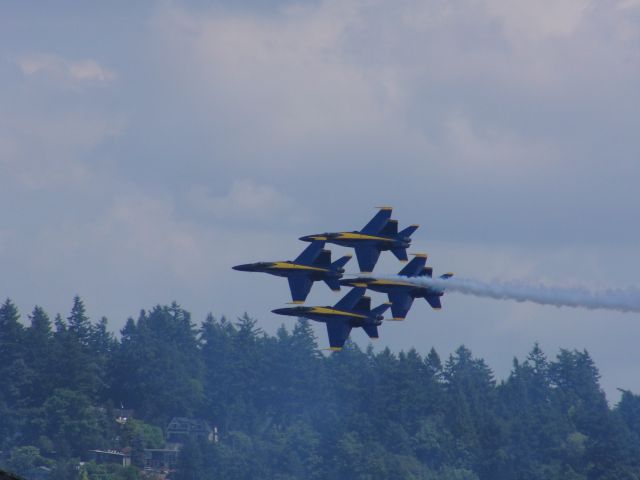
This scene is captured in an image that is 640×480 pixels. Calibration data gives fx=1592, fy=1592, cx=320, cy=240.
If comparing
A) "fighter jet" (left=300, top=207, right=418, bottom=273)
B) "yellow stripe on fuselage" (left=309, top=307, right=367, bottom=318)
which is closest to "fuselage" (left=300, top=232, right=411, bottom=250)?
"fighter jet" (left=300, top=207, right=418, bottom=273)

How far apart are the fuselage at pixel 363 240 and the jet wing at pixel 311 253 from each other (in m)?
1.30

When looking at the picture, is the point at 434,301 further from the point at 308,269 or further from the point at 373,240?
the point at 308,269

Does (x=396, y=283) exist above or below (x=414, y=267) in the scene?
below

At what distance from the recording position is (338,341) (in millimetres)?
140750

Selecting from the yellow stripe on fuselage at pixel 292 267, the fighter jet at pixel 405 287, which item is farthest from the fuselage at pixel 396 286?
the yellow stripe on fuselage at pixel 292 267

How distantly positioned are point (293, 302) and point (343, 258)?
641 centimetres

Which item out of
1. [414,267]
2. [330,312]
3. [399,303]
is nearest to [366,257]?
[399,303]

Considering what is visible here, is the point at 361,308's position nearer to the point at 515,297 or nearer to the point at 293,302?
the point at 293,302

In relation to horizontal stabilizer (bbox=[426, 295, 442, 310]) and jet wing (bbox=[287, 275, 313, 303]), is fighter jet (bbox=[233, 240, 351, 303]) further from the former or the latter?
horizontal stabilizer (bbox=[426, 295, 442, 310])

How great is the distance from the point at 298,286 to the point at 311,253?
3.45m

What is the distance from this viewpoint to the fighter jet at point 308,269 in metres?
134

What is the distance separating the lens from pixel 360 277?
138 meters

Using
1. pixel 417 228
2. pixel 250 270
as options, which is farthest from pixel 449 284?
pixel 250 270

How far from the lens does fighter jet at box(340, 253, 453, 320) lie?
137750mm
